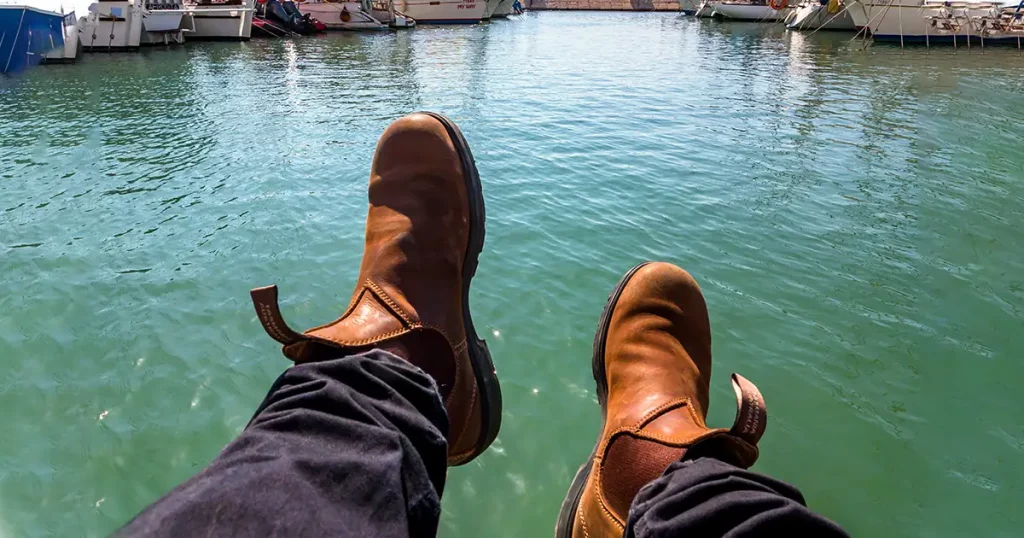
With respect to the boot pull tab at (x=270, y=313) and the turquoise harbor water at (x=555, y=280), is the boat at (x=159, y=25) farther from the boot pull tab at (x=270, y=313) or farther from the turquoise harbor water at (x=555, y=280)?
the boot pull tab at (x=270, y=313)

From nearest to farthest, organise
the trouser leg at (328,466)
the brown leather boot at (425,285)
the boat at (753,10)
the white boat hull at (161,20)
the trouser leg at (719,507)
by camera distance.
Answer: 1. the trouser leg at (328,466)
2. the trouser leg at (719,507)
3. the brown leather boot at (425,285)
4. the white boat hull at (161,20)
5. the boat at (753,10)

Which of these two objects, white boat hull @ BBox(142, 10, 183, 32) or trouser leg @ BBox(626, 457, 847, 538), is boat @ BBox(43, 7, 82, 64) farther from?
trouser leg @ BBox(626, 457, 847, 538)

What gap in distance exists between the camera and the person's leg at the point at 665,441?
1.05 m

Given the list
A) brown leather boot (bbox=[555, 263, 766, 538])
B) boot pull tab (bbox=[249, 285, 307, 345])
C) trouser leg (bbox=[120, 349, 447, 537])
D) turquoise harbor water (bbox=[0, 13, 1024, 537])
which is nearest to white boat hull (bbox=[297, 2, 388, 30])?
turquoise harbor water (bbox=[0, 13, 1024, 537])

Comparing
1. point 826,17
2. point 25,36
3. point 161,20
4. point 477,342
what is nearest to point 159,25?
point 161,20

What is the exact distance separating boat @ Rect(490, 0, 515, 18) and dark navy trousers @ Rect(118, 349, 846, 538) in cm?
4399

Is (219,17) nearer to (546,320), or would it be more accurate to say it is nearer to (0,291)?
(0,291)

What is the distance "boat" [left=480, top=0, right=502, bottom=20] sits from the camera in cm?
3569

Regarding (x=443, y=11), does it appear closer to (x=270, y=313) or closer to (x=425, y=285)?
(x=425, y=285)

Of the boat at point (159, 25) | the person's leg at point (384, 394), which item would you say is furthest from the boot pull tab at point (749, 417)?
the boat at point (159, 25)

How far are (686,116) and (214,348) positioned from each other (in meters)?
8.49

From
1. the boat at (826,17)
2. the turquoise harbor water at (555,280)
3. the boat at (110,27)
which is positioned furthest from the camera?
the boat at (826,17)

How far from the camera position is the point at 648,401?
1.73 meters

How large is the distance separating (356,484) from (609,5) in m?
60.8
